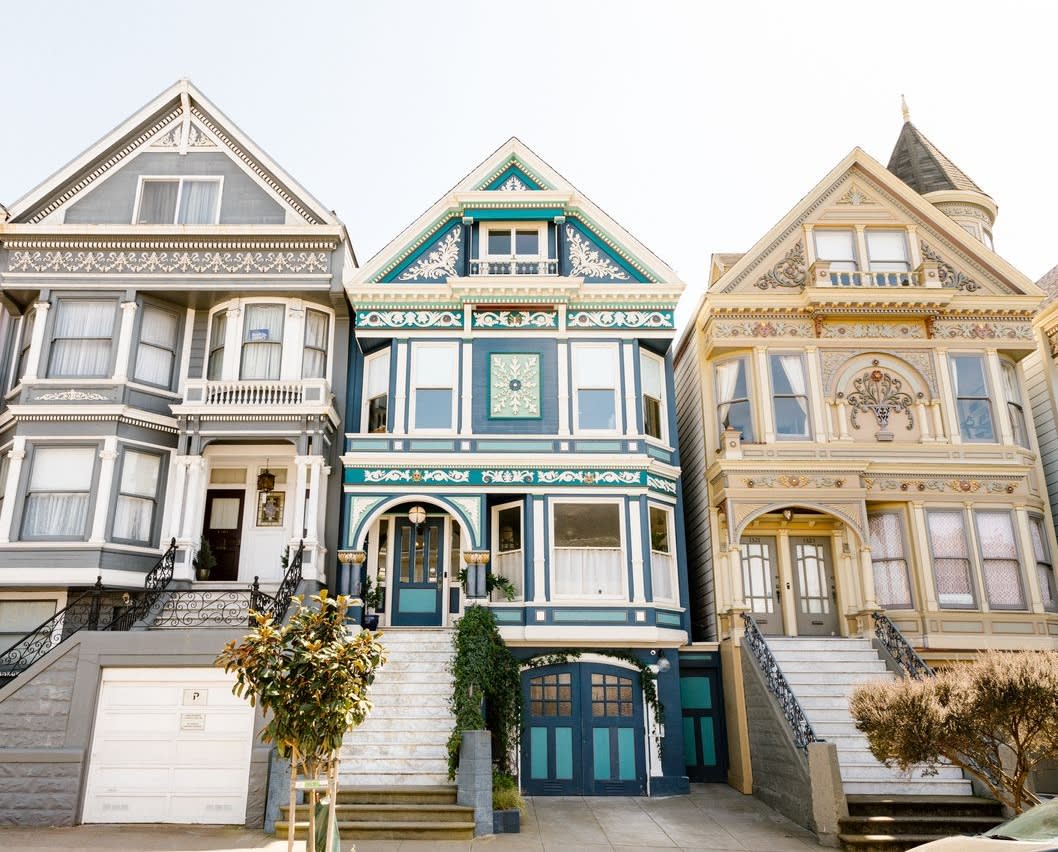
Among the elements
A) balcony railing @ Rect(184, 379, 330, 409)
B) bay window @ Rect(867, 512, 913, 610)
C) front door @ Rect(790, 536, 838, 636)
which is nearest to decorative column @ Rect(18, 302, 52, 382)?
balcony railing @ Rect(184, 379, 330, 409)

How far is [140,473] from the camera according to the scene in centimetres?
1789

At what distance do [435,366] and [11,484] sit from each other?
8.77 m

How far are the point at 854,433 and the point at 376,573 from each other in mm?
11067

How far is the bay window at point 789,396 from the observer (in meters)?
19.5

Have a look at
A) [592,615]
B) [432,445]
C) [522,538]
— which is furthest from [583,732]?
[432,445]

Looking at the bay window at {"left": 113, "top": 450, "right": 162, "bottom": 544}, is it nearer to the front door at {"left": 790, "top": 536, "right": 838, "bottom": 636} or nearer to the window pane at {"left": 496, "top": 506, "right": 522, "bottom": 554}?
the window pane at {"left": 496, "top": 506, "right": 522, "bottom": 554}

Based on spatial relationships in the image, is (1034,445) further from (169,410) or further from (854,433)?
(169,410)

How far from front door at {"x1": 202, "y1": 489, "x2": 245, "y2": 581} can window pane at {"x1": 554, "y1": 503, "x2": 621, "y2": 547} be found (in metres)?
6.95

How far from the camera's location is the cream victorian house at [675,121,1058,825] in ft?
60.5

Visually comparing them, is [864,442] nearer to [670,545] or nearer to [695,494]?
[695,494]

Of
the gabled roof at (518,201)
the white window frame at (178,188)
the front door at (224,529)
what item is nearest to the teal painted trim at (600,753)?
the front door at (224,529)

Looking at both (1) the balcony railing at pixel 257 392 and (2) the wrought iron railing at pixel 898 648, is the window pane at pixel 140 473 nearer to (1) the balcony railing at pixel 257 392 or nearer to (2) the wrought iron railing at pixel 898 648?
(1) the balcony railing at pixel 257 392

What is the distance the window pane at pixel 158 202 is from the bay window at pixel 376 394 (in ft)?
18.1

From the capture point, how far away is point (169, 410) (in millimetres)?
18500
